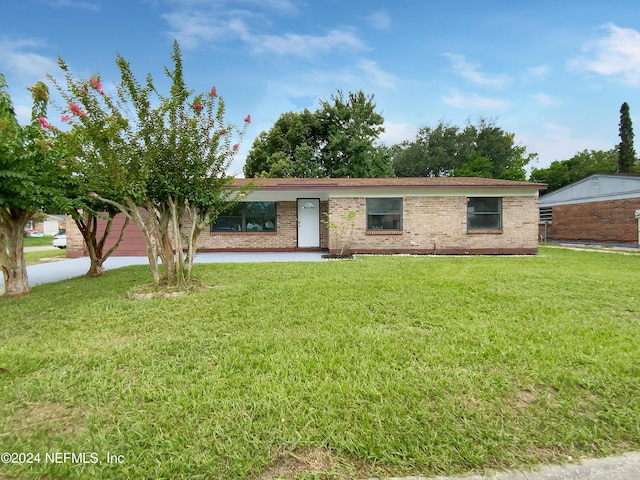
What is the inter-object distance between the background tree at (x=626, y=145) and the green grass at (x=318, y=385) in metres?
38.2

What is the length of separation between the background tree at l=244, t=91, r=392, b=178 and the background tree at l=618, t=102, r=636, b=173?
85.4 feet

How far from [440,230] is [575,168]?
98.7 ft

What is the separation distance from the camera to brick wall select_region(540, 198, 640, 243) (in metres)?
15.2

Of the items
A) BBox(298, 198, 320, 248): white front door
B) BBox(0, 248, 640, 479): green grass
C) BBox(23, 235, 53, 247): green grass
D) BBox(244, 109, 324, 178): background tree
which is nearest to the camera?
BBox(0, 248, 640, 479): green grass

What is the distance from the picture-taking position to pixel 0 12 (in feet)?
22.2

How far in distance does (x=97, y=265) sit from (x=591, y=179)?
23.1m

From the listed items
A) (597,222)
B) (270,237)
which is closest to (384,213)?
(270,237)

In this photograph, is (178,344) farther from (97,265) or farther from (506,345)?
(97,265)

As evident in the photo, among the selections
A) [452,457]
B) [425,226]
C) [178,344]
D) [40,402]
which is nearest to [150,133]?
[178,344]

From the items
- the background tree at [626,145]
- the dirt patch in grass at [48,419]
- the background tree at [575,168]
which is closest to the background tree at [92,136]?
the dirt patch in grass at [48,419]

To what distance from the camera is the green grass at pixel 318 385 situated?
6.23 feet

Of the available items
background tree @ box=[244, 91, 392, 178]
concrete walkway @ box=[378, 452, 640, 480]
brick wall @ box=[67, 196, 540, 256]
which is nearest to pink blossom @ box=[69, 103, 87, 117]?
concrete walkway @ box=[378, 452, 640, 480]

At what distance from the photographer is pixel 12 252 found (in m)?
6.26

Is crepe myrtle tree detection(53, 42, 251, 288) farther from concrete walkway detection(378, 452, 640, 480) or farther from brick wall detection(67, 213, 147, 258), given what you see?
brick wall detection(67, 213, 147, 258)
